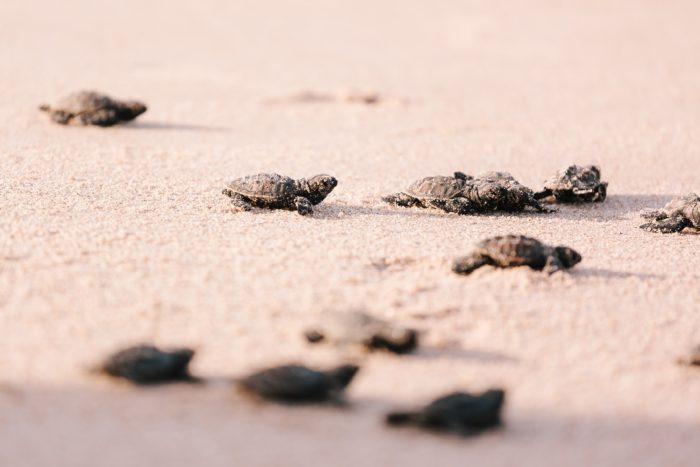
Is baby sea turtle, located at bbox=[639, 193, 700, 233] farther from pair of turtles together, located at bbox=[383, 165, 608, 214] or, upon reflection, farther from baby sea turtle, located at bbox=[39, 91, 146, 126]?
baby sea turtle, located at bbox=[39, 91, 146, 126]

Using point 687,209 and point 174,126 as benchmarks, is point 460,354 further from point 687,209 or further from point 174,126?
point 174,126

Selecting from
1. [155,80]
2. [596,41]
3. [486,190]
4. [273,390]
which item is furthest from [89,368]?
[596,41]

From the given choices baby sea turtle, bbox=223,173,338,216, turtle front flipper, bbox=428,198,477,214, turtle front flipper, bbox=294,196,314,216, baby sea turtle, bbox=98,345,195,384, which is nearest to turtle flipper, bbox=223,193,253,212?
baby sea turtle, bbox=223,173,338,216

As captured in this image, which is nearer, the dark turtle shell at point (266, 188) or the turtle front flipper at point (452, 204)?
the dark turtle shell at point (266, 188)

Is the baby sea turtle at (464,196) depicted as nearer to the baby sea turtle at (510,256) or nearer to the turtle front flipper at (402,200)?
the turtle front flipper at (402,200)

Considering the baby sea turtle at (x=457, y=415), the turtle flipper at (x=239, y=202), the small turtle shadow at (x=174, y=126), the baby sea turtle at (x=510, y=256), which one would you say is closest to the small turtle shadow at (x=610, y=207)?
the baby sea turtle at (x=510, y=256)

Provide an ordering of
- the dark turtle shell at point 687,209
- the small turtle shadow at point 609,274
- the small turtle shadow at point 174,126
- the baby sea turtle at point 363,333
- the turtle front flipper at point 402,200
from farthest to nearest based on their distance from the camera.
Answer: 1. the small turtle shadow at point 174,126
2. the turtle front flipper at point 402,200
3. the dark turtle shell at point 687,209
4. the small turtle shadow at point 609,274
5. the baby sea turtle at point 363,333
